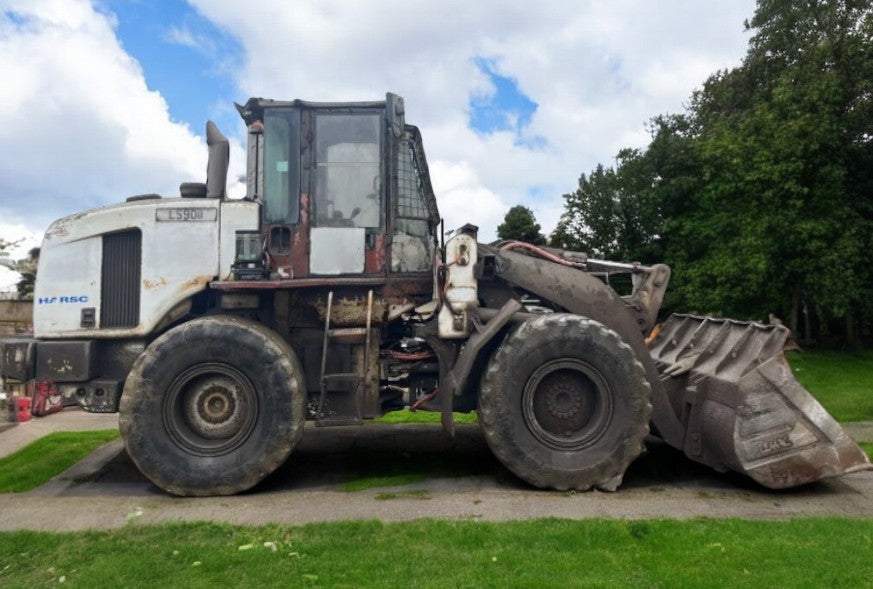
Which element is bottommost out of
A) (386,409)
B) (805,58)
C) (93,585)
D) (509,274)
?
(93,585)

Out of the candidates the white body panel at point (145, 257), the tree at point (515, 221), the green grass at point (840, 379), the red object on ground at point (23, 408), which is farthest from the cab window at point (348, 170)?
the tree at point (515, 221)

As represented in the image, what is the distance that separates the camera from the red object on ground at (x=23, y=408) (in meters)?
11.6

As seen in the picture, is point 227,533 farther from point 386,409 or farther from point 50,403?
point 50,403

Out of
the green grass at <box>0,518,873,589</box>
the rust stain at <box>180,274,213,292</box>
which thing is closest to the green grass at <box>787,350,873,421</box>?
the green grass at <box>0,518,873,589</box>

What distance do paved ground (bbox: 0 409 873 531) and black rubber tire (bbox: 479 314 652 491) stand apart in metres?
0.23

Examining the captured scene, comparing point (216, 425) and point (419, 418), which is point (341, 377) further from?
point (419, 418)

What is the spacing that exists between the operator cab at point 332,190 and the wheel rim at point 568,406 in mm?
1664

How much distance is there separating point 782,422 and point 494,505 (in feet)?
8.58

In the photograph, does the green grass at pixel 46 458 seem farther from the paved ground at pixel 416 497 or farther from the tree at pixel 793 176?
the tree at pixel 793 176

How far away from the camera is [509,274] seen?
6992mm

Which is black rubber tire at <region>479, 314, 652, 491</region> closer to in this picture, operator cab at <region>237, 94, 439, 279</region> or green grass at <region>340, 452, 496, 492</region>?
green grass at <region>340, 452, 496, 492</region>

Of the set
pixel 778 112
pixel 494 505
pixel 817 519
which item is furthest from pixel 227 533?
pixel 778 112

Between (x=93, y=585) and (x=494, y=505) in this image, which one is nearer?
(x=93, y=585)

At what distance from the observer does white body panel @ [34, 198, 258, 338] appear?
22.4 feet
